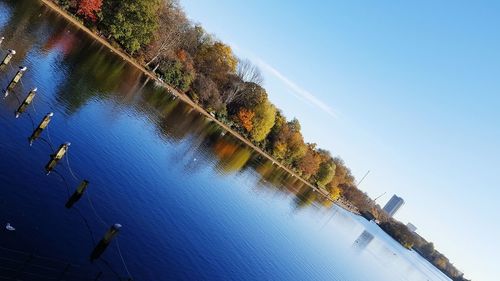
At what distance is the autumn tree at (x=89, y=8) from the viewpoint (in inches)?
4003

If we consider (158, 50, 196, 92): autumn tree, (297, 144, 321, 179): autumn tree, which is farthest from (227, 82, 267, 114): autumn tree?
(297, 144, 321, 179): autumn tree

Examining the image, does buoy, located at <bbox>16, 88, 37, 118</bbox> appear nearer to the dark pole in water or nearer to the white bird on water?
the dark pole in water

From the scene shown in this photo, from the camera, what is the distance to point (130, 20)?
10769 cm

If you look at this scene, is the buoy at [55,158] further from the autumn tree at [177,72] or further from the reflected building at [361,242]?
the reflected building at [361,242]

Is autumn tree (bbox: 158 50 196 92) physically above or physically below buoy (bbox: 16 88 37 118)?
above

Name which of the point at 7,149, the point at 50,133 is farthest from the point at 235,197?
the point at 7,149

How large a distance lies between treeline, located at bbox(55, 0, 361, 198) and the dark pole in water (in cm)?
8552

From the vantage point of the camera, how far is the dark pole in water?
29.5 m

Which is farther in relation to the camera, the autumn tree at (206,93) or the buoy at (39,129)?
the autumn tree at (206,93)

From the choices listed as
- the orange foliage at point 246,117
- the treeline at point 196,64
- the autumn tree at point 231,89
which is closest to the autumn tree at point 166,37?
the treeline at point 196,64

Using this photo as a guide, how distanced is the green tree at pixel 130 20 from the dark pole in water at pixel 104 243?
284 feet

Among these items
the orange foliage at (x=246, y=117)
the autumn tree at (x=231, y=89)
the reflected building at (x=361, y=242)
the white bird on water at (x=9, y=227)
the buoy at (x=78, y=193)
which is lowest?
the white bird on water at (x=9, y=227)

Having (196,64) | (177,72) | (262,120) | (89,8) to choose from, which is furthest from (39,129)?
(262,120)

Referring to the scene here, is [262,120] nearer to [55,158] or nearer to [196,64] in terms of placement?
[196,64]
